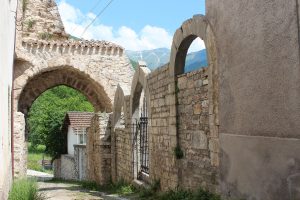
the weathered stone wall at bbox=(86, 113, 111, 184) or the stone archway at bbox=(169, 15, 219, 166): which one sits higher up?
the stone archway at bbox=(169, 15, 219, 166)

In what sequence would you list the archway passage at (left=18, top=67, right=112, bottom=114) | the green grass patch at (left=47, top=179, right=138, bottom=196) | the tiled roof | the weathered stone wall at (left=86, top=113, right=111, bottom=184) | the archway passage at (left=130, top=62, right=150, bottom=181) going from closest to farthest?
the green grass patch at (left=47, top=179, right=138, bottom=196), the archway passage at (left=130, top=62, right=150, bottom=181), the weathered stone wall at (left=86, top=113, right=111, bottom=184), the archway passage at (left=18, top=67, right=112, bottom=114), the tiled roof

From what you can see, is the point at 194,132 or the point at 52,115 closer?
the point at 194,132

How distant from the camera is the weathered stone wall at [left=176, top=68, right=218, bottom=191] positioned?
19.8ft

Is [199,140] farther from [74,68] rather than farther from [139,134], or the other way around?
[74,68]

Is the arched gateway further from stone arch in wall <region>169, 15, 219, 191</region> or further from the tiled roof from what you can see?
the tiled roof

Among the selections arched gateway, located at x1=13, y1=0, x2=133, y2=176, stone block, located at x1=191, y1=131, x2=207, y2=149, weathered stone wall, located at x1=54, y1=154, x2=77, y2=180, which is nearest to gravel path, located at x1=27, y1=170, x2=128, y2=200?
arched gateway, located at x1=13, y1=0, x2=133, y2=176

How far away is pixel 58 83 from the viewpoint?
1838cm

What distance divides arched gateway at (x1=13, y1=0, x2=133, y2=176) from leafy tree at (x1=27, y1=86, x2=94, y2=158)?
12980mm

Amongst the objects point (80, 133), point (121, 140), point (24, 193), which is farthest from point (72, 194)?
point (80, 133)

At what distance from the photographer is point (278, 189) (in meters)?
4.05

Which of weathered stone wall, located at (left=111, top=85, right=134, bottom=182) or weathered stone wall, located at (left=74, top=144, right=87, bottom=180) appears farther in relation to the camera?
weathered stone wall, located at (left=74, top=144, right=87, bottom=180)

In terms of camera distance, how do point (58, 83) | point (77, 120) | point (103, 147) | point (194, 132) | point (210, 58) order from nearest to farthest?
point (210, 58) < point (194, 132) < point (103, 147) < point (58, 83) < point (77, 120)

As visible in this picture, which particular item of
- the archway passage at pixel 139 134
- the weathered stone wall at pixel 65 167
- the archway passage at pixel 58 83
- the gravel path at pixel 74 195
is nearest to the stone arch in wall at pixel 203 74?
the archway passage at pixel 139 134

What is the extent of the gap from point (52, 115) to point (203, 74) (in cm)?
2796
